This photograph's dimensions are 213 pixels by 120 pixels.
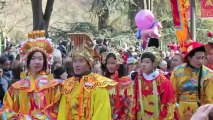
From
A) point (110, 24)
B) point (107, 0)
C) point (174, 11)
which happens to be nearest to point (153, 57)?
point (174, 11)

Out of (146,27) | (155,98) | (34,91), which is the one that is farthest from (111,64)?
(146,27)

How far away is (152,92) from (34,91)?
1567 millimetres

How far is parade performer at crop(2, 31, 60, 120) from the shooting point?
18.8ft

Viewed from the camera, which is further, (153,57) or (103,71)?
(103,71)

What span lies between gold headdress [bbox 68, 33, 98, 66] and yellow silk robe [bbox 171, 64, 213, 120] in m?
1.51

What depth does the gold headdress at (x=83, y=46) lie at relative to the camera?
558 cm

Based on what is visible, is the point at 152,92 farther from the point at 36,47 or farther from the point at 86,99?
the point at 36,47

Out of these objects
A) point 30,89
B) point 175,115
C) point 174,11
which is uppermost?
point 174,11

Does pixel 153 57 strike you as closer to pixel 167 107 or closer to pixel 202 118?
pixel 167 107

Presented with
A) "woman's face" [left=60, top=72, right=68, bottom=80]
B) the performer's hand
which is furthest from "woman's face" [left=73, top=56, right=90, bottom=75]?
the performer's hand

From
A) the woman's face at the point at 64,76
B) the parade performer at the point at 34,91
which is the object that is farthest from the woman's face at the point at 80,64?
the woman's face at the point at 64,76

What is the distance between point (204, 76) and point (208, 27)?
23.4 meters

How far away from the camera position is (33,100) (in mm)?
5793

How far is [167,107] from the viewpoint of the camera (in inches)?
256
